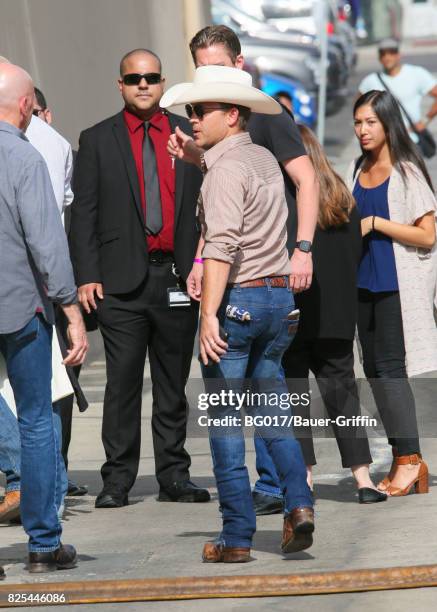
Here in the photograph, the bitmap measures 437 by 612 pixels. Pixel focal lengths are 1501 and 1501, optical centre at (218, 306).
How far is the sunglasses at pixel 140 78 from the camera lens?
23.3 feet

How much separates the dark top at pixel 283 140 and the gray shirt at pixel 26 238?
4.91ft

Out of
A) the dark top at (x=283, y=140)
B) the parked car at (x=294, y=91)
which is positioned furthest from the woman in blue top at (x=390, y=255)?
the parked car at (x=294, y=91)

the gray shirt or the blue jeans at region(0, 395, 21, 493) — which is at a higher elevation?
the gray shirt

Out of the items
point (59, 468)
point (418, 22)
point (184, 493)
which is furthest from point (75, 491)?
point (418, 22)

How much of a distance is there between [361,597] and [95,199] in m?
2.68

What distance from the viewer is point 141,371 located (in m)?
7.29

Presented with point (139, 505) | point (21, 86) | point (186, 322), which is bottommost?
point (139, 505)

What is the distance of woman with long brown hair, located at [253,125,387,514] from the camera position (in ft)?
22.3

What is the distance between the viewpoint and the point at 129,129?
7184 mm

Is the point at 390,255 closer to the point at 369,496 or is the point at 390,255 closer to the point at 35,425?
the point at 369,496

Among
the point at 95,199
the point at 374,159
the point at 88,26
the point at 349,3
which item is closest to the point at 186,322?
the point at 95,199

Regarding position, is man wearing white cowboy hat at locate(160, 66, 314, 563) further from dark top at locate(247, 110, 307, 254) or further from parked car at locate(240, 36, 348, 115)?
parked car at locate(240, 36, 348, 115)

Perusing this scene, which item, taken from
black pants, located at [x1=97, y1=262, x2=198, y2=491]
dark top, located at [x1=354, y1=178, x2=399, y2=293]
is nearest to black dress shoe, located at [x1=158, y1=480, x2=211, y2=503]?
black pants, located at [x1=97, y1=262, x2=198, y2=491]

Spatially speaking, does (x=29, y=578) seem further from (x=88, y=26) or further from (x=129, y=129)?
(x=88, y=26)
